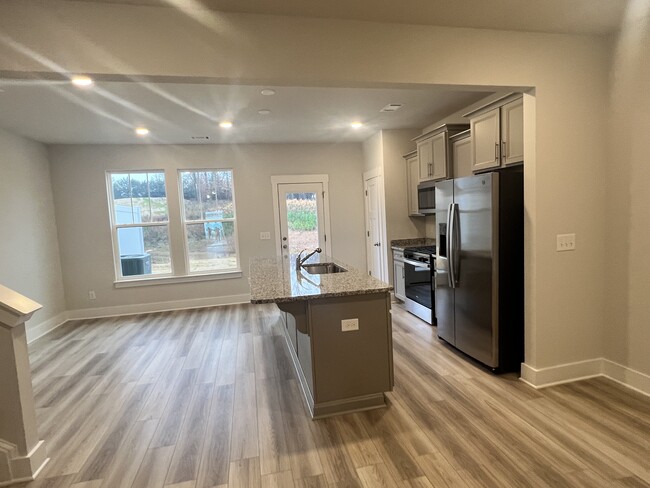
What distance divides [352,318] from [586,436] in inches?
60.8

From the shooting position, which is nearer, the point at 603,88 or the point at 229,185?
the point at 603,88

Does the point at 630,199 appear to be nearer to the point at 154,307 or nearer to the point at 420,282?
the point at 420,282

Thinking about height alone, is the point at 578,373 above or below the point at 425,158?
below

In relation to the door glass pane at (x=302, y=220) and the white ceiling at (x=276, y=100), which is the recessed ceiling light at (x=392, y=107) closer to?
the white ceiling at (x=276, y=100)

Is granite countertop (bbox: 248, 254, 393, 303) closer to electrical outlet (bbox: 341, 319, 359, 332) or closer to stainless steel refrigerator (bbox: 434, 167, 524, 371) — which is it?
electrical outlet (bbox: 341, 319, 359, 332)

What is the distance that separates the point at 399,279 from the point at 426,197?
47.9 inches

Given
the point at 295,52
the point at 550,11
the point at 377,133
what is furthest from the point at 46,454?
the point at 377,133

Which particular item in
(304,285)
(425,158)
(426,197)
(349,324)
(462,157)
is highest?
(425,158)

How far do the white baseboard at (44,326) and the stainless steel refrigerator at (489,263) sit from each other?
16.1 ft

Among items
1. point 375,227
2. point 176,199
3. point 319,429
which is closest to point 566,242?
point 319,429

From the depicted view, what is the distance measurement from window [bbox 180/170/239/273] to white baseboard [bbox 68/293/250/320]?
1.64 feet

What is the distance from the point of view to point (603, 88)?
8.45 ft

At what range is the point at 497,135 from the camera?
303cm

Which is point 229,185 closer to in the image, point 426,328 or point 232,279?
point 232,279
